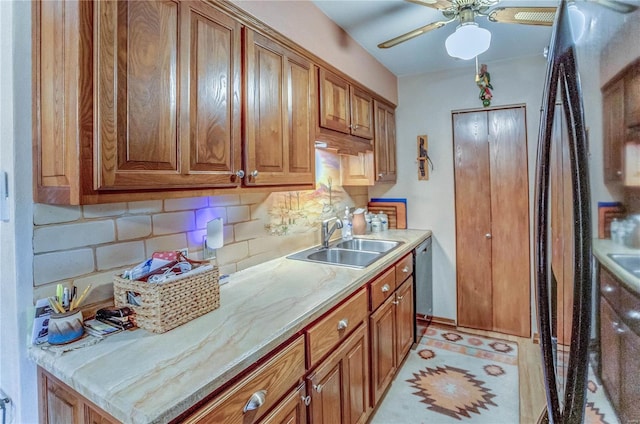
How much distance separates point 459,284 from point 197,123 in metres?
2.84

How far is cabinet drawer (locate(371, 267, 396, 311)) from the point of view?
187 centimetres

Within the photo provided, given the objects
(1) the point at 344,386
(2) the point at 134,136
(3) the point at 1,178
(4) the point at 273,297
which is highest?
(2) the point at 134,136

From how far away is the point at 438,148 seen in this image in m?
3.18

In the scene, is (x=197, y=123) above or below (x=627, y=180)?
above

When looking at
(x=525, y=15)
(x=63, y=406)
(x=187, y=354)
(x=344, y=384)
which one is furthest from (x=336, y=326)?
(x=525, y=15)

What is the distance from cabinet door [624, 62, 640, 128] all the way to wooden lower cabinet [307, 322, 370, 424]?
1.22 metres

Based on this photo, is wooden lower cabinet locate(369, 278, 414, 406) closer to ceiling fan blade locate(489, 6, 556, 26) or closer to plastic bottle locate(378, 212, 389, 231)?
plastic bottle locate(378, 212, 389, 231)

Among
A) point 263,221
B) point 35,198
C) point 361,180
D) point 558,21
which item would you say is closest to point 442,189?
point 361,180

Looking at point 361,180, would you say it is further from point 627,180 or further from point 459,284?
point 627,180

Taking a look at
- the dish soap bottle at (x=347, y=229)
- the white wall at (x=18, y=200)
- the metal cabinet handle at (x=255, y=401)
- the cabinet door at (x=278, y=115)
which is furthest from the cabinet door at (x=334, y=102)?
the metal cabinet handle at (x=255, y=401)

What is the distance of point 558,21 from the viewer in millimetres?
784

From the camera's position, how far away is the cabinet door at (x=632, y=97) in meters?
0.44

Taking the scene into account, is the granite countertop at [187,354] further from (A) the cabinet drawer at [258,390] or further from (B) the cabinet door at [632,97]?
(B) the cabinet door at [632,97]

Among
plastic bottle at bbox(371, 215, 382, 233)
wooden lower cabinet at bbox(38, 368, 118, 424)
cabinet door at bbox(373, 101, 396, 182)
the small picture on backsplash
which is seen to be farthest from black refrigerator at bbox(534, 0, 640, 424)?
plastic bottle at bbox(371, 215, 382, 233)
